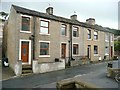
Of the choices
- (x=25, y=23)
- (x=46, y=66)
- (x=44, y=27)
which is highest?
(x=25, y=23)

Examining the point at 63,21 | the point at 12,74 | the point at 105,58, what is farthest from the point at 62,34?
the point at 105,58

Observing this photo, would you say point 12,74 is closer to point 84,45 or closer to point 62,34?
point 62,34

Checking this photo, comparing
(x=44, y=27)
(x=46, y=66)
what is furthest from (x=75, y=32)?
(x=46, y=66)

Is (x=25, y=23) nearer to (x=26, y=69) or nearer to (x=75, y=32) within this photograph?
(x=26, y=69)

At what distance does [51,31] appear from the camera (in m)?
20.8

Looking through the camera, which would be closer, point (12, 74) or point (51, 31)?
point (12, 74)

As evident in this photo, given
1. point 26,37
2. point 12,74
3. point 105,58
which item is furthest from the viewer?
point 105,58

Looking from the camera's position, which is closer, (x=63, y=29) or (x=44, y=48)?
(x=44, y=48)

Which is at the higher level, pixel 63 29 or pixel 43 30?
pixel 63 29

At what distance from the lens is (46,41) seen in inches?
796

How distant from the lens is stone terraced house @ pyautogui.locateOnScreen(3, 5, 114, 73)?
1798 cm

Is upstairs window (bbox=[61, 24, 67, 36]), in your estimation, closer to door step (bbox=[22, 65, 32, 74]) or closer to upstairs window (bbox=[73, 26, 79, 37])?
upstairs window (bbox=[73, 26, 79, 37])

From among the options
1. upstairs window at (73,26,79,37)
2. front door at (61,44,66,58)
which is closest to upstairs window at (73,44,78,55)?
upstairs window at (73,26,79,37)

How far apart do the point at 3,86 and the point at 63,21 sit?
13.2 meters
